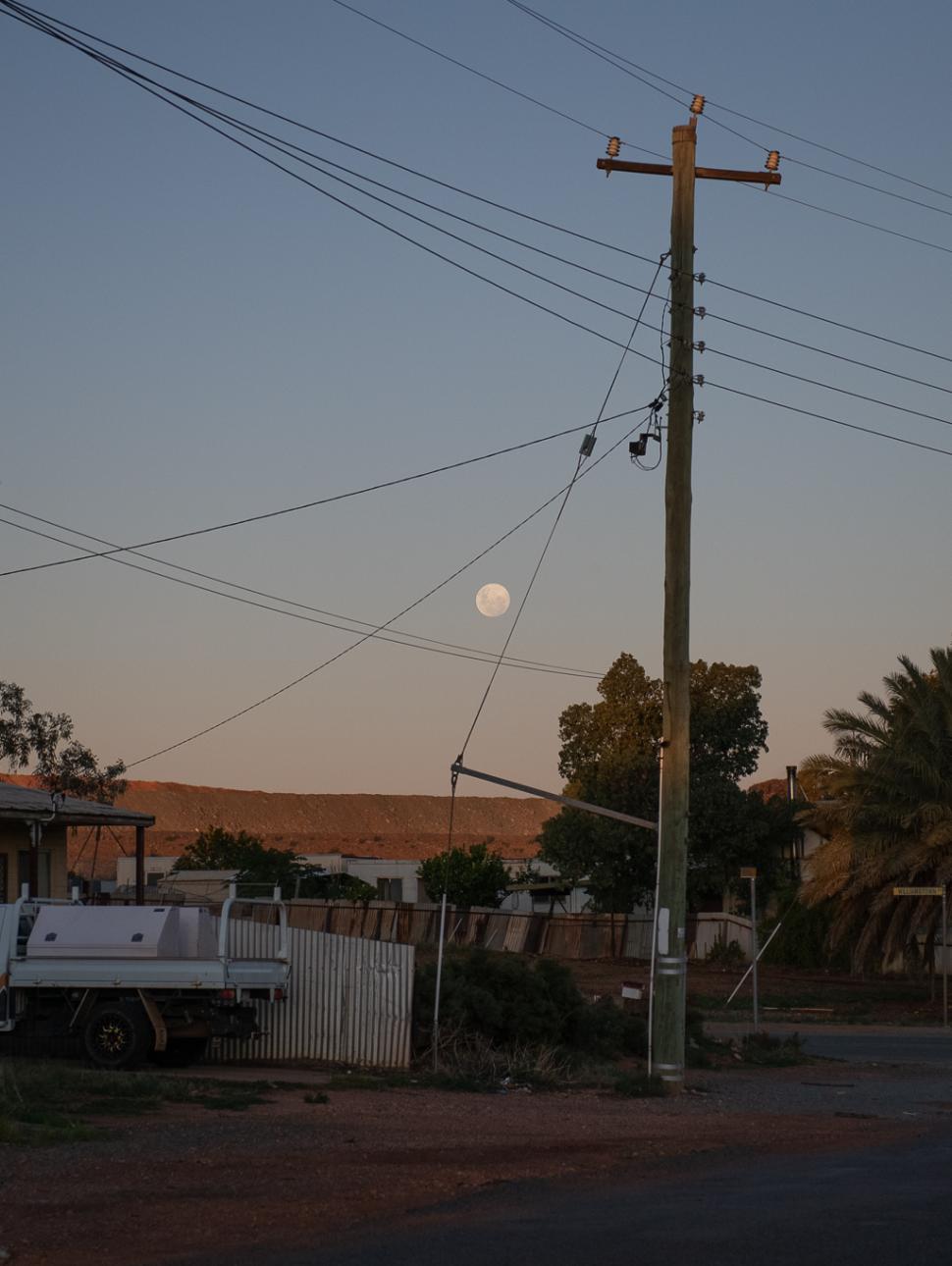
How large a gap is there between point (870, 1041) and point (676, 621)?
1285 cm

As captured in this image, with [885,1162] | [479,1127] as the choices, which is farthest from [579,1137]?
[885,1162]

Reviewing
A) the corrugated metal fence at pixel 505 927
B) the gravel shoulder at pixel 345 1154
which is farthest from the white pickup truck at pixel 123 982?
the corrugated metal fence at pixel 505 927

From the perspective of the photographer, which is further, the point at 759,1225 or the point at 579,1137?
the point at 579,1137

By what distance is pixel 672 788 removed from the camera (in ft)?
60.4

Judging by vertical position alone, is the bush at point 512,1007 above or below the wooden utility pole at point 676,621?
below

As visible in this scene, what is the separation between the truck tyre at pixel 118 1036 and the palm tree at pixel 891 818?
67.3 ft

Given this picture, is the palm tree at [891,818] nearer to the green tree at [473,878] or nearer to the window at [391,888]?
the green tree at [473,878]

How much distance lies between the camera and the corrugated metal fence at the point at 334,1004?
19453 millimetres

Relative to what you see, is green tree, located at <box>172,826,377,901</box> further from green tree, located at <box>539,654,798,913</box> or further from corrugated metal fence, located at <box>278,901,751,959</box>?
green tree, located at <box>539,654,798,913</box>

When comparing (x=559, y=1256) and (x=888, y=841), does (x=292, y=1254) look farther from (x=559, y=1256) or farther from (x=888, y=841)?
(x=888, y=841)

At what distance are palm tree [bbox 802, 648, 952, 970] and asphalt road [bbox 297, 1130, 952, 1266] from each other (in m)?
23.9

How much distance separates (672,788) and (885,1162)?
6.91 metres

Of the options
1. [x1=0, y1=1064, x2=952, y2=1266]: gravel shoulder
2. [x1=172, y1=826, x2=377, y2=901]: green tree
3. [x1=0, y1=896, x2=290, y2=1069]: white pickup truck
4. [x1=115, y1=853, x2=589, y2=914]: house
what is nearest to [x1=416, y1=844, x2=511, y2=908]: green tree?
[x1=115, y1=853, x2=589, y2=914]: house

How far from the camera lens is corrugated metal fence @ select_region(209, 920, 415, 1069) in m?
19.5
